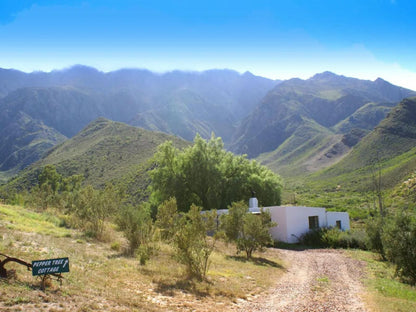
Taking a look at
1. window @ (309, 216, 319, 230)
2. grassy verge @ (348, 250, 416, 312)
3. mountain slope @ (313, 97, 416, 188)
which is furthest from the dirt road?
mountain slope @ (313, 97, 416, 188)

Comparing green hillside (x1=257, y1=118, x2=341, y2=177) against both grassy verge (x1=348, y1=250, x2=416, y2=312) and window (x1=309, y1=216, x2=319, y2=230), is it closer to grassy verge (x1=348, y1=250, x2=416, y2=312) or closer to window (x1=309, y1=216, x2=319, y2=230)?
window (x1=309, y1=216, x2=319, y2=230)

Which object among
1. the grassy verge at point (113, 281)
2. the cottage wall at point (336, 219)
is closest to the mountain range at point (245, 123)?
the cottage wall at point (336, 219)

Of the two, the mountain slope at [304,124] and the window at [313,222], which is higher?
the mountain slope at [304,124]

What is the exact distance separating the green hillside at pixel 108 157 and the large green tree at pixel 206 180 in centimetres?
1175

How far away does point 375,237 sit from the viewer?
1828cm

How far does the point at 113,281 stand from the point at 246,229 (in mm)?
8829

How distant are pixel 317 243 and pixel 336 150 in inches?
3852

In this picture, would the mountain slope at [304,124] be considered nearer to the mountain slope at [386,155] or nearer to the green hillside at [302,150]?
the green hillside at [302,150]

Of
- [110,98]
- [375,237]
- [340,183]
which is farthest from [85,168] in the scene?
[110,98]

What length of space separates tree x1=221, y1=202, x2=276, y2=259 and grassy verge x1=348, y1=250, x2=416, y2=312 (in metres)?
4.73

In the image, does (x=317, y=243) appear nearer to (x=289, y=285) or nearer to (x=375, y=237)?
(x=375, y=237)

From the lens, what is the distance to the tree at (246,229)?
50.7 ft

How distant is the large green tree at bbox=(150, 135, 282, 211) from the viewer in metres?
27.4

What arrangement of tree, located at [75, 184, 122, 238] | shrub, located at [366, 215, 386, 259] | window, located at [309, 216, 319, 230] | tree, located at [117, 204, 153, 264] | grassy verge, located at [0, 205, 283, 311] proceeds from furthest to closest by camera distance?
window, located at [309, 216, 319, 230], shrub, located at [366, 215, 386, 259], tree, located at [75, 184, 122, 238], tree, located at [117, 204, 153, 264], grassy verge, located at [0, 205, 283, 311]
